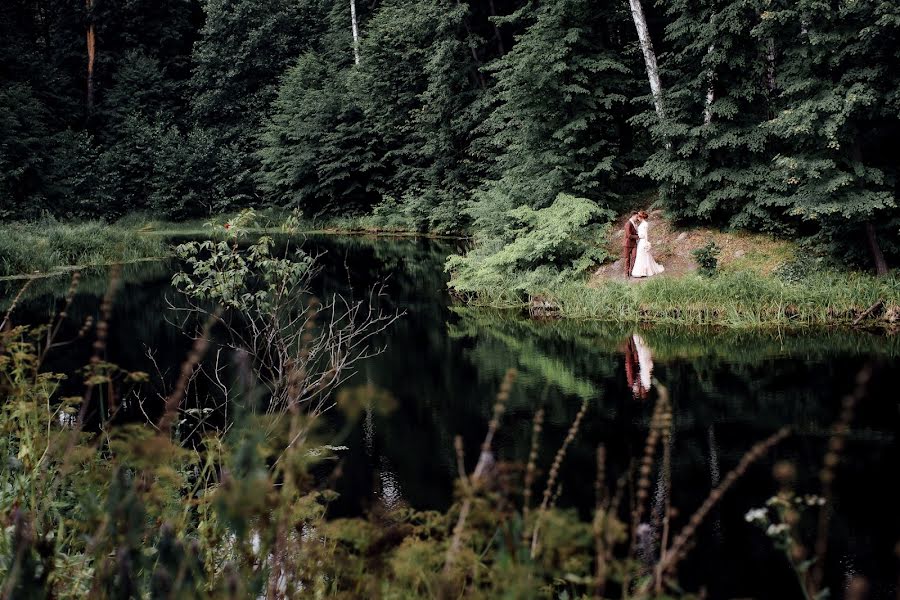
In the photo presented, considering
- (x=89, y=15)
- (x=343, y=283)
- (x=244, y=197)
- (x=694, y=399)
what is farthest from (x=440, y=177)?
(x=89, y=15)

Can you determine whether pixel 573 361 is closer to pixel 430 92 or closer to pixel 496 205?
pixel 496 205

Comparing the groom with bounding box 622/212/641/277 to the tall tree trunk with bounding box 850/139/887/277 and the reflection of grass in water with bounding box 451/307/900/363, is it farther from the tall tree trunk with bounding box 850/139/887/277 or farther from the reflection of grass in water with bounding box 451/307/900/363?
the tall tree trunk with bounding box 850/139/887/277

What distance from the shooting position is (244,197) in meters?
44.7

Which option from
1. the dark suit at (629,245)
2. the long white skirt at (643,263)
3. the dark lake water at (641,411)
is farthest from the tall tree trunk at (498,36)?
the dark lake water at (641,411)

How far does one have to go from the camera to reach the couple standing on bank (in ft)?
51.7

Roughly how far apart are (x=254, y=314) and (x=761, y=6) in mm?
11639

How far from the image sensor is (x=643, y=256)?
1580 centimetres

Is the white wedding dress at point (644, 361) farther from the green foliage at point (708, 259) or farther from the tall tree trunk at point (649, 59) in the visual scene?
the tall tree trunk at point (649, 59)

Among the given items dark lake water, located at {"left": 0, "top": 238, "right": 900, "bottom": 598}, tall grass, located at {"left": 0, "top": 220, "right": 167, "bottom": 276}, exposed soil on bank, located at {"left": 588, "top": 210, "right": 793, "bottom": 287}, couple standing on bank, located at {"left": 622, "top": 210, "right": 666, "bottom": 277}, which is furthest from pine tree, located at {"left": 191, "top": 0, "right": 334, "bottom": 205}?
couple standing on bank, located at {"left": 622, "top": 210, "right": 666, "bottom": 277}

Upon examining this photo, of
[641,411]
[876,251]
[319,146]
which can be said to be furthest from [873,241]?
[319,146]

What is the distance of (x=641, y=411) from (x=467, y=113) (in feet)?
73.2

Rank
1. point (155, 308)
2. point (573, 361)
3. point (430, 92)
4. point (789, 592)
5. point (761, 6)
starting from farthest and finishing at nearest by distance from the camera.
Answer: point (430, 92), point (155, 308), point (761, 6), point (573, 361), point (789, 592)

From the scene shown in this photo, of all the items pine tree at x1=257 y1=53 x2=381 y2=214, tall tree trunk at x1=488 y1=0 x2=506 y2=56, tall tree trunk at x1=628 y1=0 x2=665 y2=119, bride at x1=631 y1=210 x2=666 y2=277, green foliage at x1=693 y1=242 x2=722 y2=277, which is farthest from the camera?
pine tree at x1=257 y1=53 x2=381 y2=214

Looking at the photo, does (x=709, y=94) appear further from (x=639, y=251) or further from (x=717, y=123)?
(x=639, y=251)
